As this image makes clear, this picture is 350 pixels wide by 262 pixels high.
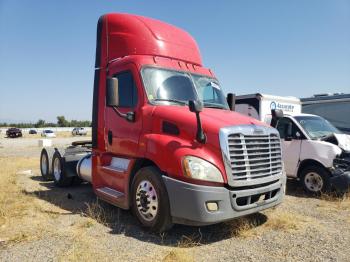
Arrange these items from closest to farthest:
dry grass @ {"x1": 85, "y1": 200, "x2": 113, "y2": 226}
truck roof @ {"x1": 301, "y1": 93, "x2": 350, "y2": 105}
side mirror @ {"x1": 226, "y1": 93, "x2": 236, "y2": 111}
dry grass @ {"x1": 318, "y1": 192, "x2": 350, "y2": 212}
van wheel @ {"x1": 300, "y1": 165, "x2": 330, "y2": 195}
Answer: dry grass @ {"x1": 85, "y1": 200, "x2": 113, "y2": 226}, dry grass @ {"x1": 318, "y1": 192, "x2": 350, "y2": 212}, side mirror @ {"x1": 226, "y1": 93, "x2": 236, "y2": 111}, van wheel @ {"x1": 300, "y1": 165, "x2": 330, "y2": 195}, truck roof @ {"x1": 301, "y1": 93, "x2": 350, "y2": 105}

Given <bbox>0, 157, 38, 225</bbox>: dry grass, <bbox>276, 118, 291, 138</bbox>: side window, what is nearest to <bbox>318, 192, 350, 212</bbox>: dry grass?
<bbox>276, 118, 291, 138</bbox>: side window

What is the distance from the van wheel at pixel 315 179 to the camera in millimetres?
7945

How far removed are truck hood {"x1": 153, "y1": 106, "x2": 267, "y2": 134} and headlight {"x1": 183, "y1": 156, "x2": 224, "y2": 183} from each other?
469 mm

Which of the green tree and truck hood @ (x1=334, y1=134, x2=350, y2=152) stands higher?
truck hood @ (x1=334, y1=134, x2=350, y2=152)

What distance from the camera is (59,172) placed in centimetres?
955

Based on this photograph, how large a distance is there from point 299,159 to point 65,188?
6.19 metres

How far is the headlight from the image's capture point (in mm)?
4711

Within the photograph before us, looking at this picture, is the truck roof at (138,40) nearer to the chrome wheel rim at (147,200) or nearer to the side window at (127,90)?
the side window at (127,90)

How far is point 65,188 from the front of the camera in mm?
9430

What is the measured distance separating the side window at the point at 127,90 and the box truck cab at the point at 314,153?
3673 millimetres

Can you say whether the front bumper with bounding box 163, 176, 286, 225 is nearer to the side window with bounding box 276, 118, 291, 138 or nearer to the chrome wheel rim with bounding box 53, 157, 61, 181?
the side window with bounding box 276, 118, 291, 138

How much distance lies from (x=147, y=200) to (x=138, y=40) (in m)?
3.15

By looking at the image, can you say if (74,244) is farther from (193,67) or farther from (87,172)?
(193,67)

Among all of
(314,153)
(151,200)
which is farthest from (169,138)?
(314,153)
